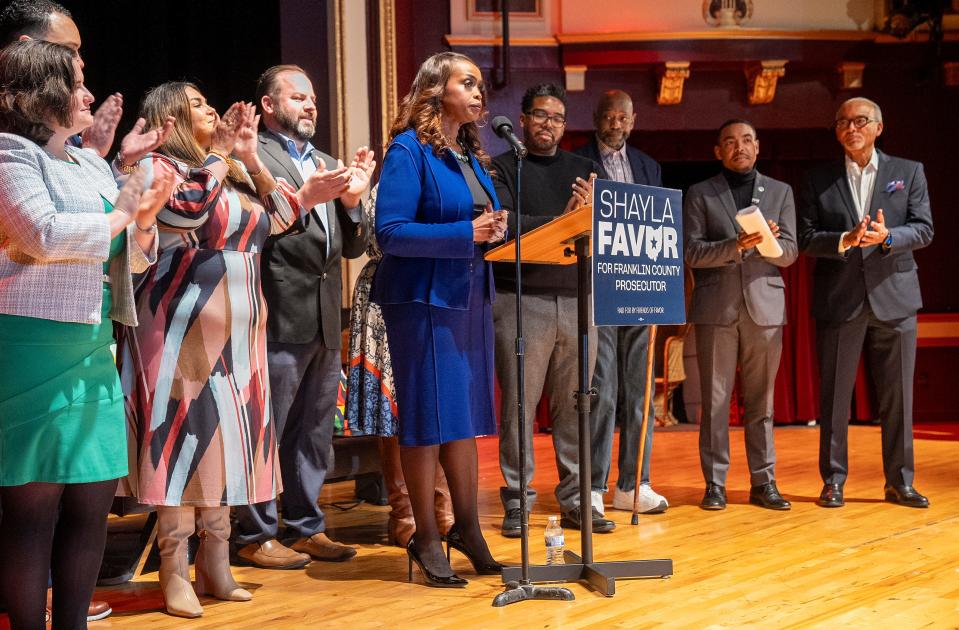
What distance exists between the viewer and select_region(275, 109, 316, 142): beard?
364cm

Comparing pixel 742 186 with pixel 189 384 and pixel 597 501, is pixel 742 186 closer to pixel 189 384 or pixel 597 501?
pixel 597 501

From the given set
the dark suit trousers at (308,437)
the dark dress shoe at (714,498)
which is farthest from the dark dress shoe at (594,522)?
the dark suit trousers at (308,437)

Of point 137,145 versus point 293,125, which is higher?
point 293,125

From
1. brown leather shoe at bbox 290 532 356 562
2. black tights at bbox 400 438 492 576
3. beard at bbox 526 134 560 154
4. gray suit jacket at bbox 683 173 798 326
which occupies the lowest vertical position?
brown leather shoe at bbox 290 532 356 562

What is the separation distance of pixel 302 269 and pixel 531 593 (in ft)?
4.33

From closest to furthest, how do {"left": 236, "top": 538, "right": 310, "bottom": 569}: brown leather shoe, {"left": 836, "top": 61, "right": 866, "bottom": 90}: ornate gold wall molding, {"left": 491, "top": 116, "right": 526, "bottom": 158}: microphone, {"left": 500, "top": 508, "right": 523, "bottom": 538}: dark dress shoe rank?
1. {"left": 491, "top": 116, "right": 526, "bottom": 158}: microphone
2. {"left": 236, "top": 538, "right": 310, "bottom": 569}: brown leather shoe
3. {"left": 500, "top": 508, "right": 523, "bottom": 538}: dark dress shoe
4. {"left": 836, "top": 61, "right": 866, "bottom": 90}: ornate gold wall molding

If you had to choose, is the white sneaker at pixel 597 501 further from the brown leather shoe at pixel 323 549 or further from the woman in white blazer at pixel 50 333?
the woman in white blazer at pixel 50 333

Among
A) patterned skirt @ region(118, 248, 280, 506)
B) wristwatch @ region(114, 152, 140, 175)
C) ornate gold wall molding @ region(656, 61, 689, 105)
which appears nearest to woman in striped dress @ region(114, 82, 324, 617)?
patterned skirt @ region(118, 248, 280, 506)

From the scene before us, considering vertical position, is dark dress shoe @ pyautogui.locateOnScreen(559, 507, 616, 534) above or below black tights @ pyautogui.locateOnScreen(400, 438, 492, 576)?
below

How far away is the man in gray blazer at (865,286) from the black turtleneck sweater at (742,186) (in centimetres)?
26

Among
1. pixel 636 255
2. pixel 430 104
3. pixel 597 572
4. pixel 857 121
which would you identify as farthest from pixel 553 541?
pixel 857 121

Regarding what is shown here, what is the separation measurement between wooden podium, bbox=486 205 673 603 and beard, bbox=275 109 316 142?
954mm

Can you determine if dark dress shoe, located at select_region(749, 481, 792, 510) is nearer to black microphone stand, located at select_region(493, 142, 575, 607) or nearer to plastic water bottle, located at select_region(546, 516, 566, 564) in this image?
plastic water bottle, located at select_region(546, 516, 566, 564)

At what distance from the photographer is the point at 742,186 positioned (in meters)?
4.52
